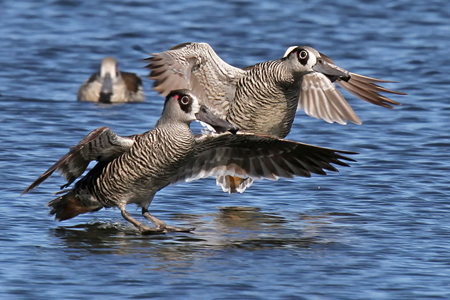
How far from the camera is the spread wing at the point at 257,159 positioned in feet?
27.9

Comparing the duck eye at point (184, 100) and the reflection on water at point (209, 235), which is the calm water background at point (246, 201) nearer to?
the reflection on water at point (209, 235)

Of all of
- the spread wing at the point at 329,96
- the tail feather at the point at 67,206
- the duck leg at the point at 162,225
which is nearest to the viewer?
the duck leg at the point at 162,225

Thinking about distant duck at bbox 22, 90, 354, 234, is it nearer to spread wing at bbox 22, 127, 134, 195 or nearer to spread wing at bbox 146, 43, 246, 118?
spread wing at bbox 22, 127, 134, 195

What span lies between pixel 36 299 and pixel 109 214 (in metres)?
2.73

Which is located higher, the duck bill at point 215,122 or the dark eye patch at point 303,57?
the dark eye patch at point 303,57

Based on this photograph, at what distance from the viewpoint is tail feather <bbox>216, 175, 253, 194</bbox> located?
9.61 meters

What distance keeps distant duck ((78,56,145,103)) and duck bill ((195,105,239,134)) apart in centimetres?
645

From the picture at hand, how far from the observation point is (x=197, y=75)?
1013 centimetres

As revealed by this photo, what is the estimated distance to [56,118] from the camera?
12898 mm

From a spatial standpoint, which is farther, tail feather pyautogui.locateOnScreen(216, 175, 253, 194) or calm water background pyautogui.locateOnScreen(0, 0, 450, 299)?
tail feather pyautogui.locateOnScreen(216, 175, 253, 194)

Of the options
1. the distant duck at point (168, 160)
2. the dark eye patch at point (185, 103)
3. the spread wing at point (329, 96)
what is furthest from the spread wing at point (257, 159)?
the spread wing at point (329, 96)

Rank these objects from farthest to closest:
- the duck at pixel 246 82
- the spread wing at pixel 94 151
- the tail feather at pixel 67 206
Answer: the duck at pixel 246 82 < the tail feather at pixel 67 206 < the spread wing at pixel 94 151

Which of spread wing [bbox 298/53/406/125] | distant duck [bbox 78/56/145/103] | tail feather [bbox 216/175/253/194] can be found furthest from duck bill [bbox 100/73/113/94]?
tail feather [bbox 216/175/253/194]

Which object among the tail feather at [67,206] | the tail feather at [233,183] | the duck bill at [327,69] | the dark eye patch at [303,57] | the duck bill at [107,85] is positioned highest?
the dark eye patch at [303,57]
